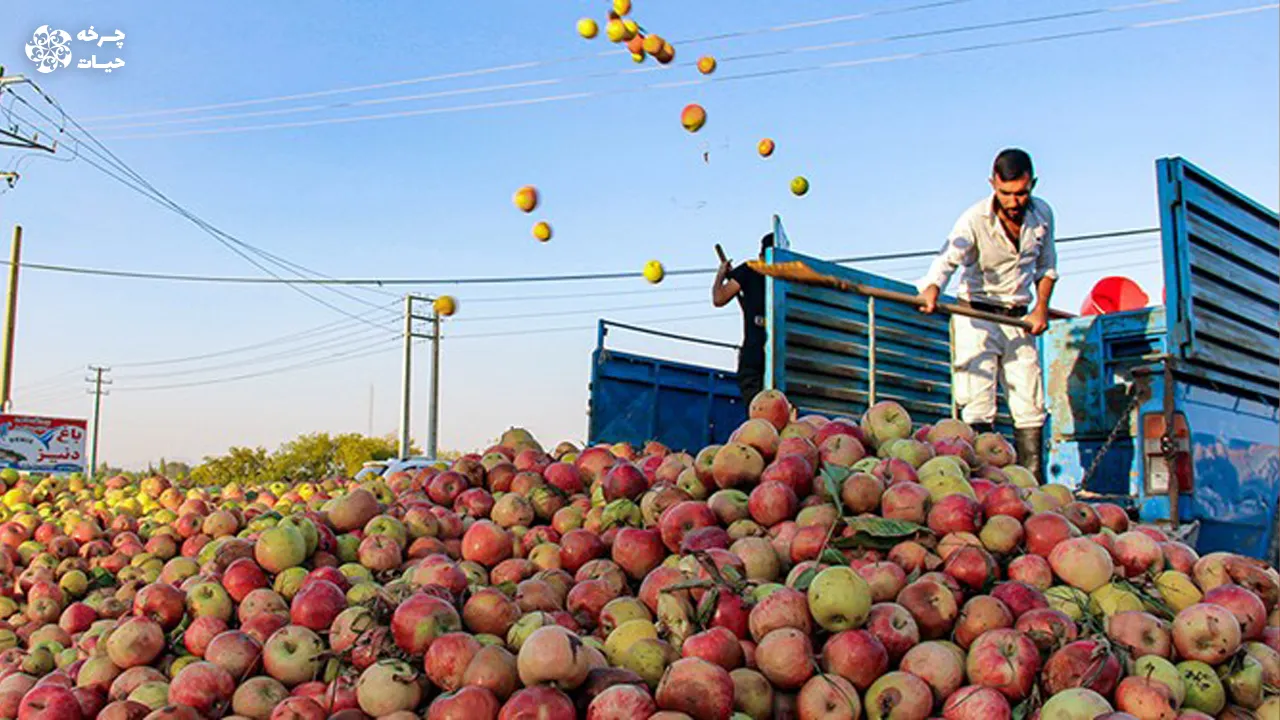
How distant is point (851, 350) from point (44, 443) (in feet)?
73.3

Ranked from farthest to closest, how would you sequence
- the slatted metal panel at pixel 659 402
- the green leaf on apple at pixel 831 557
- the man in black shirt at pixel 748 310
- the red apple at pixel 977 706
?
the slatted metal panel at pixel 659 402
the man in black shirt at pixel 748 310
the green leaf on apple at pixel 831 557
the red apple at pixel 977 706

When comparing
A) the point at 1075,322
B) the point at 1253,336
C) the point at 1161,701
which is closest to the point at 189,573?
the point at 1161,701

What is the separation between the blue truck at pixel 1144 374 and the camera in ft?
20.8

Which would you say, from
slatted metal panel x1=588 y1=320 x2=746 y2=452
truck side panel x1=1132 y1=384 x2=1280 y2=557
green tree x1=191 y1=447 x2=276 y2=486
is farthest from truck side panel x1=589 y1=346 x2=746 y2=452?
green tree x1=191 y1=447 x2=276 y2=486

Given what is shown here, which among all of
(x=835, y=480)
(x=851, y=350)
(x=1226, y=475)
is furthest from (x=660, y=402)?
(x=835, y=480)

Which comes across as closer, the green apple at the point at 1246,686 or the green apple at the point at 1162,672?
the green apple at the point at 1162,672

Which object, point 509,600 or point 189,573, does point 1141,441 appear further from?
point 189,573

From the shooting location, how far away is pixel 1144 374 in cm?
632

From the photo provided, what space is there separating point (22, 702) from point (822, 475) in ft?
8.15

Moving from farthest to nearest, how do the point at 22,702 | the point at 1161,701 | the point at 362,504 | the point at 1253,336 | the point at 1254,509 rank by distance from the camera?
1. the point at 1253,336
2. the point at 1254,509
3. the point at 362,504
4. the point at 22,702
5. the point at 1161,701

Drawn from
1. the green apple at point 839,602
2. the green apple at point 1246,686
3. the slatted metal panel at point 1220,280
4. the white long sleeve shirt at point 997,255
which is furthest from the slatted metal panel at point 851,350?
the green apple at point 839,602

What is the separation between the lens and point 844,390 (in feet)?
24.7

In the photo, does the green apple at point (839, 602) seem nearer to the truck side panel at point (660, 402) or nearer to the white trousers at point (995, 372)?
the white trousers at point (995, 372)

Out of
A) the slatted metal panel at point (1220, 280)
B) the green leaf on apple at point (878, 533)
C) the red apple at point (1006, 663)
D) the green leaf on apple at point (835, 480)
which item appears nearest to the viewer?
the red apple at point (1006, 663)
